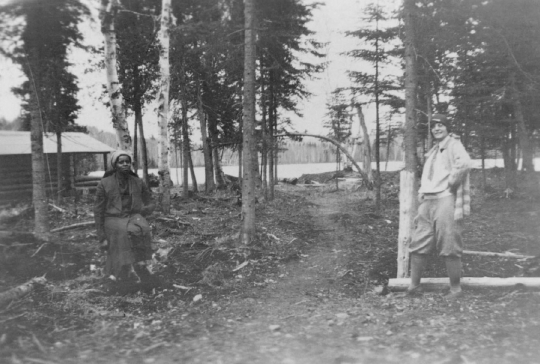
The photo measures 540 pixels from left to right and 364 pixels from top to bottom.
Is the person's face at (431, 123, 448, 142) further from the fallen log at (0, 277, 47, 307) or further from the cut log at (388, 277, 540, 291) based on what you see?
the fallen log at (0, 277, 47, 307)

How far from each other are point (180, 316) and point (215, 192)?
1775 cm

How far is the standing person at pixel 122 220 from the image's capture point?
18.1 feet

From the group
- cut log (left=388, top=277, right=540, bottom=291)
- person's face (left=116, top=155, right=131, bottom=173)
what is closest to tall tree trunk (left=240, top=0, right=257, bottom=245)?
person's face (left=116, top=155, right=131, bottom=173)

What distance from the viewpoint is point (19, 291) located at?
5.08m

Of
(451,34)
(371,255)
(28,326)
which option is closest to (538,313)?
(371,255)

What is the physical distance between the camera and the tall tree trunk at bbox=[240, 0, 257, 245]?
8.15 meters

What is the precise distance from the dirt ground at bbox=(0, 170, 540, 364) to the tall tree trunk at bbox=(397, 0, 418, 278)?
0.69 m

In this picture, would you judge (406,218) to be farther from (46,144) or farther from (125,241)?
(46,144)

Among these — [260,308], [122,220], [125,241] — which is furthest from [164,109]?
[260,308]

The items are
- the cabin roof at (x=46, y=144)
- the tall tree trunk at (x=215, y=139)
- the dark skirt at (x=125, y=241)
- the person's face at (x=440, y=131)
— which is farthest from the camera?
the tall tree trunk at (x=215, y=139)

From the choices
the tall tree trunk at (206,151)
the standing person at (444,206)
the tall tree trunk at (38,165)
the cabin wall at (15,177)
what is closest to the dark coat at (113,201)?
the tall tree trunk at (38,165)

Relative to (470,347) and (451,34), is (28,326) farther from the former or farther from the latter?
(451,34)

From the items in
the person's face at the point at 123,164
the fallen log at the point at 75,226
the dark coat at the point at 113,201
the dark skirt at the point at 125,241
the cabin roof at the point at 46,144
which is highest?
the cabin roof at the point at 46,144

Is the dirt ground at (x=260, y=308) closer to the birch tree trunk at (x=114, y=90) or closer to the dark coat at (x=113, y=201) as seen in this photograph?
the dark coat at (x=113, y=201)
